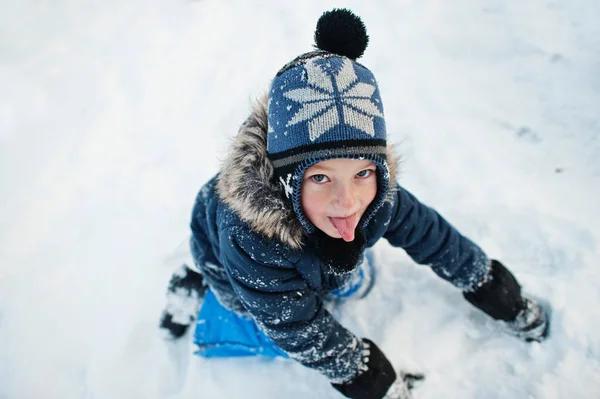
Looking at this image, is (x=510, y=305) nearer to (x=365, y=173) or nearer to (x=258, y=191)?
(x=365, y=173)

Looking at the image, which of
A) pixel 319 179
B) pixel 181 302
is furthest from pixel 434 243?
pixel 181 302

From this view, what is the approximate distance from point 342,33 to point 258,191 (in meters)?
0.43

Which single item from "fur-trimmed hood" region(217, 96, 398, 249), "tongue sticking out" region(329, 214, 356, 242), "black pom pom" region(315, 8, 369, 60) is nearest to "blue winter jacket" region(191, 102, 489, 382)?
"fur-trimmed hood" region(217, 96, 398, 249)

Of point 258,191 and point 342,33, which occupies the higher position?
point 342,33

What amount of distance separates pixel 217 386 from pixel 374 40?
200cm

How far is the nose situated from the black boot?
0.73 m

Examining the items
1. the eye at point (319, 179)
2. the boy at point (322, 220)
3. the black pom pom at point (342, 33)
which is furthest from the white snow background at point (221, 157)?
the eye at point (319, 179)

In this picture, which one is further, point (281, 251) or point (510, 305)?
point (510, 305)

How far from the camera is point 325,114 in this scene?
832 mm

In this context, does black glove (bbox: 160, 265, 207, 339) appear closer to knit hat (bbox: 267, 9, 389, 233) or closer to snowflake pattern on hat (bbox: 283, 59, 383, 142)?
knit hat (bbox: 267, 9, 389, 233)

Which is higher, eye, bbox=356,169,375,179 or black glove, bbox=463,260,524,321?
eye, bbox=356,169,375,179

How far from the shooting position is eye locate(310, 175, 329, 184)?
2.89ft

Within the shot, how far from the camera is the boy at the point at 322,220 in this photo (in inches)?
33.5

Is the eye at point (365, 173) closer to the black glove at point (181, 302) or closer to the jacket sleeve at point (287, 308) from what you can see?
the jacket sleeve at point (287, 308)
